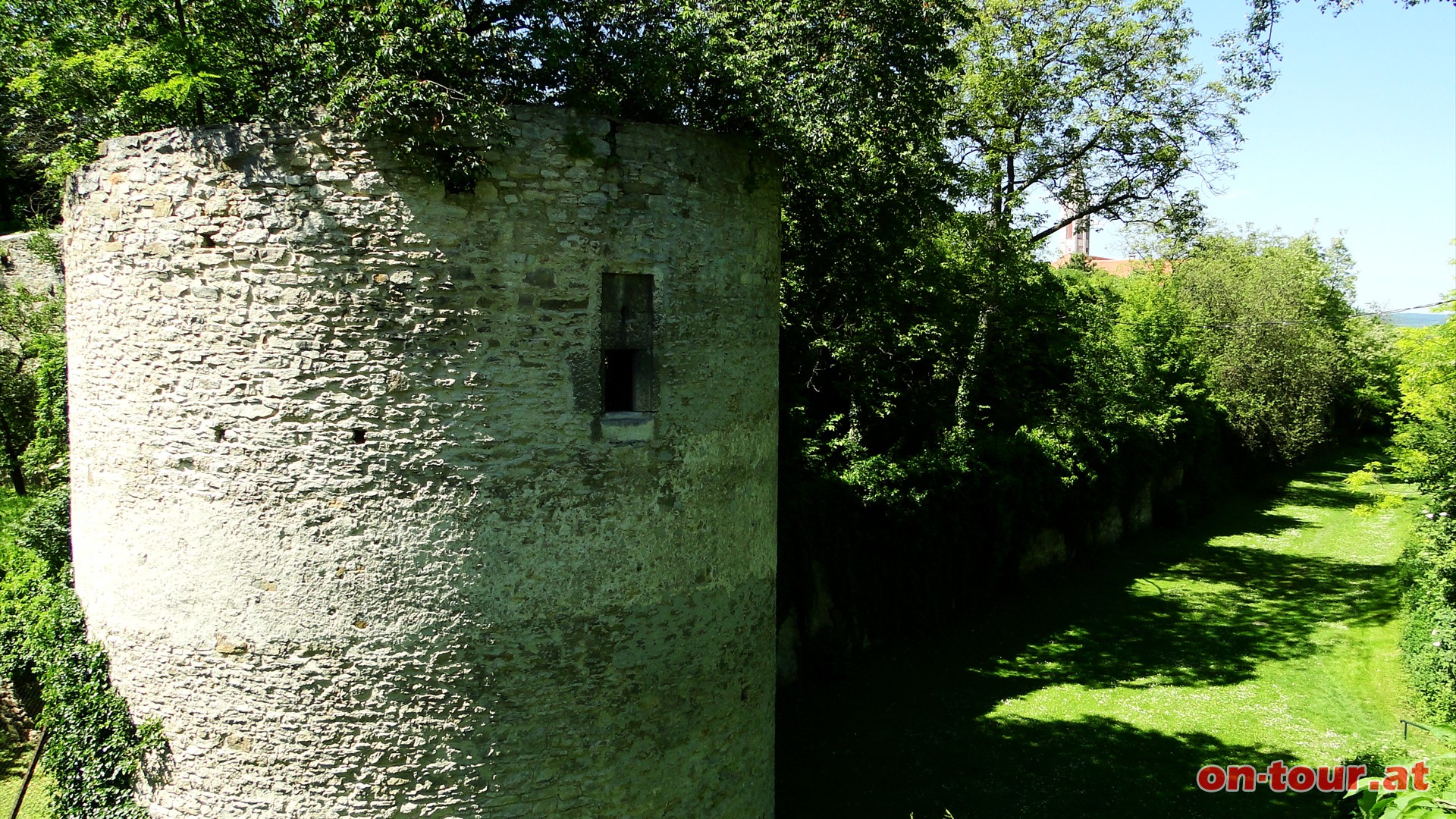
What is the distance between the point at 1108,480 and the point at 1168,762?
1052cm

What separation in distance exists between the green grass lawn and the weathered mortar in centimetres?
517

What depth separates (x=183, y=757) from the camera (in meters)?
6.58

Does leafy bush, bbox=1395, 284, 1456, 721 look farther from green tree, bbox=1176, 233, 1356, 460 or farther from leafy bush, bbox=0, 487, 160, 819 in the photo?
leafy bush, bbox=0, 487, 160, 819

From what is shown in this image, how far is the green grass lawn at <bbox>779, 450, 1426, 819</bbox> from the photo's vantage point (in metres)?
11.0

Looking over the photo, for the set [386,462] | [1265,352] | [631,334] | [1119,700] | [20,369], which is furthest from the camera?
[1265,352]

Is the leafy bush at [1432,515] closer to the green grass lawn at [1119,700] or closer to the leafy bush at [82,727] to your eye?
the green grass lawn at [1119,700]

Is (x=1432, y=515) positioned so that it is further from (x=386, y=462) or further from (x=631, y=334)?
(x=386, y=462)


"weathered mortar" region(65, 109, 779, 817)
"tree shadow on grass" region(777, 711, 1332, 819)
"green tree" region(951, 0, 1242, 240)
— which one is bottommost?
"tree shadow on grass" region(777, 711, 1332, 819)

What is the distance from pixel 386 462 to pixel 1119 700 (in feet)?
39.3

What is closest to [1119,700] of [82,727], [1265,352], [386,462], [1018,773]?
[1018,773]

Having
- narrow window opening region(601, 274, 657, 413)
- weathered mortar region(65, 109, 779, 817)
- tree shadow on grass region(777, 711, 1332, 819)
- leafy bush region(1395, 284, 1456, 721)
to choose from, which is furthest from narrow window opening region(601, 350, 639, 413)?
leafy bush region(1395, 284, 1456, 721)

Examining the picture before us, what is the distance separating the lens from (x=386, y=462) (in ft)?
20.0

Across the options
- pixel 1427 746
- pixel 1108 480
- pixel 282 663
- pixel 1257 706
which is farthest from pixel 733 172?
pixel 1108 480

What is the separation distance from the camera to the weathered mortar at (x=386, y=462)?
606 centimetres
